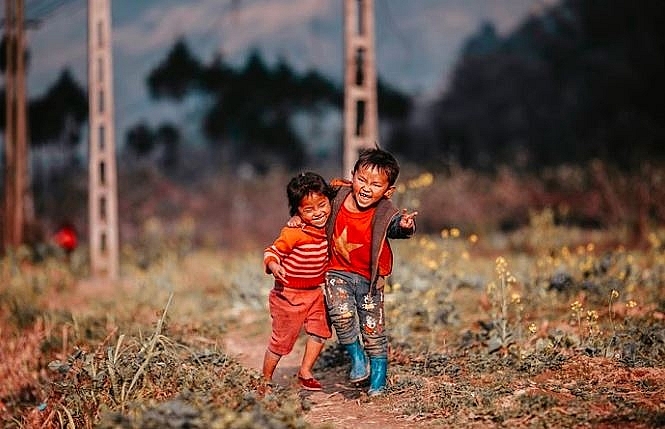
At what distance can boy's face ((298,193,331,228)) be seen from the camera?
18.2ft

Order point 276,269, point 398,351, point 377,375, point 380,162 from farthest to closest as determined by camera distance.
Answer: point 398,351 < point 377,375 < point 380,162 < point 276,269

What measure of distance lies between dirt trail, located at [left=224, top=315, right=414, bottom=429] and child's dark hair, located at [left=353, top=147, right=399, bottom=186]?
1.43 m

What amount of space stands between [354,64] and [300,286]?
18.6ft

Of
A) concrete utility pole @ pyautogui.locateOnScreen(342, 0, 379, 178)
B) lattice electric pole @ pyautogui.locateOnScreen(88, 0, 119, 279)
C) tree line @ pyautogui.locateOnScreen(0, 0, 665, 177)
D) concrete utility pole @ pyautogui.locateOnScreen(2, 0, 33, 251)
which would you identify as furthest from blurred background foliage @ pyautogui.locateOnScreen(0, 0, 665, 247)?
concrete utility pole @ pyautogui.locateOnScreen(342, 0, 379, 178)

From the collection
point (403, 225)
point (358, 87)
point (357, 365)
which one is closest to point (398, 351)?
point (357, 365)

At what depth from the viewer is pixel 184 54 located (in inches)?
1396

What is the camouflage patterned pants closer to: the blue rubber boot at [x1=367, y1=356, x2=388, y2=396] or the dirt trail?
the blue rubber boot at [x1=367, y1=356, x2=388, y2=396]

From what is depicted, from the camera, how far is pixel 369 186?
5.52 meters

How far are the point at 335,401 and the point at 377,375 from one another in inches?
12.9

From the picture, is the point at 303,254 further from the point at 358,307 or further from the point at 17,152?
the point at 17,152

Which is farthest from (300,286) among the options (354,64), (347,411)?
(354,64)

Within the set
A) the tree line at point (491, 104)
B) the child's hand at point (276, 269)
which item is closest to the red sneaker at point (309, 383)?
the child's hand at point (276, 269)

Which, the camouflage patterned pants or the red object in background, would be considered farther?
the red object in background

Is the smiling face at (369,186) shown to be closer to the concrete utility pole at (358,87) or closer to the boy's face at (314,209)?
the boy's face at (314,209)
